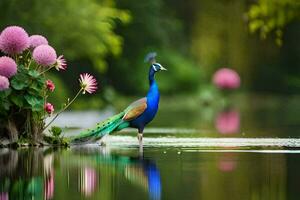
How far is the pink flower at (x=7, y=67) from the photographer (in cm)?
1770

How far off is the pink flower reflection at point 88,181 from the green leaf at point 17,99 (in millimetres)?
3609

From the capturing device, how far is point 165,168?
14.5m

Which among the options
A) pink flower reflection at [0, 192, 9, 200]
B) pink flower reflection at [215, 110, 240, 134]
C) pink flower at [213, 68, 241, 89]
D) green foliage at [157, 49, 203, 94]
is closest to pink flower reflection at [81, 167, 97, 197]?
pink flower reflection at [0, 192, 9, 200]

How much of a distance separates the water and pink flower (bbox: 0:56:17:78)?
41.7 inches

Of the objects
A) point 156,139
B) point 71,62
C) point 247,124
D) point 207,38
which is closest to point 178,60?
point 207,38

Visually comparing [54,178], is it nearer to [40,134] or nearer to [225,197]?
[225,197]

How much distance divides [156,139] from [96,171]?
611 cm

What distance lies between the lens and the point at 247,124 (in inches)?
1033

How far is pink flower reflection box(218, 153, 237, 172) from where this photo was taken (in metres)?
14.4

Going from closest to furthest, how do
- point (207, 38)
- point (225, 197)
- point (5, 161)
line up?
point (225, 197) → point (5, 161) → point (207, 38)

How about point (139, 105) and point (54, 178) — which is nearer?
point (54, 178)

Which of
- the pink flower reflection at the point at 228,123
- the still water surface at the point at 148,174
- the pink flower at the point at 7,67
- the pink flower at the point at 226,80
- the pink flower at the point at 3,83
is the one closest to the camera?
the still water surface at the point at 148,174

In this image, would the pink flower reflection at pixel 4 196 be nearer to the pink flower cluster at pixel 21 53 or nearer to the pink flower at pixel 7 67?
the pink flower cluster at pixel 21 53

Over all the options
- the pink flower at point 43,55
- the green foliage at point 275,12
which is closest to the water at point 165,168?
the pink flower at point 43,55
